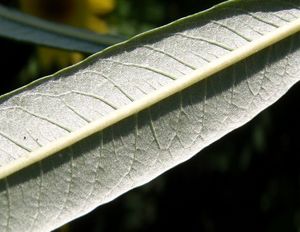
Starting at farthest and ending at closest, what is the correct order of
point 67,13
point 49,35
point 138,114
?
point 67,13
point 49,35
point 138,114

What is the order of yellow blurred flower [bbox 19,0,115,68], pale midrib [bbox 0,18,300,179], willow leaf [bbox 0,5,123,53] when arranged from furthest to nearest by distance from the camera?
yellow blurred flower [bbox 19,0,115,68], willow leaf [bbox 0,5,123,53], pale midrib [bbox 0,18,300,179]

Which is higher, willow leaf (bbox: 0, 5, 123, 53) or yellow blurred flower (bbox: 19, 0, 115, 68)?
willow leaf (bbox: 0, 5, 123, 53)

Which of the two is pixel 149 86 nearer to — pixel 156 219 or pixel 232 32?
pixel 232 32

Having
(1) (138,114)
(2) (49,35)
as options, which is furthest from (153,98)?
(2) (49,35)

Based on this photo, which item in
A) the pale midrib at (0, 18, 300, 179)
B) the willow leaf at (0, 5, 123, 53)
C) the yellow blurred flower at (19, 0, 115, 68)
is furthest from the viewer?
the yellow blurred flower at (19, 0, 115, 68)

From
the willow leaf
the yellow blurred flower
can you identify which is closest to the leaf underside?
the willow leaf

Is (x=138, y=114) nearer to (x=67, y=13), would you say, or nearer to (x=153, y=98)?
(x=153, y=98)

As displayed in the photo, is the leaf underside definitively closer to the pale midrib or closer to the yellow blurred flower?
the pale midrib
